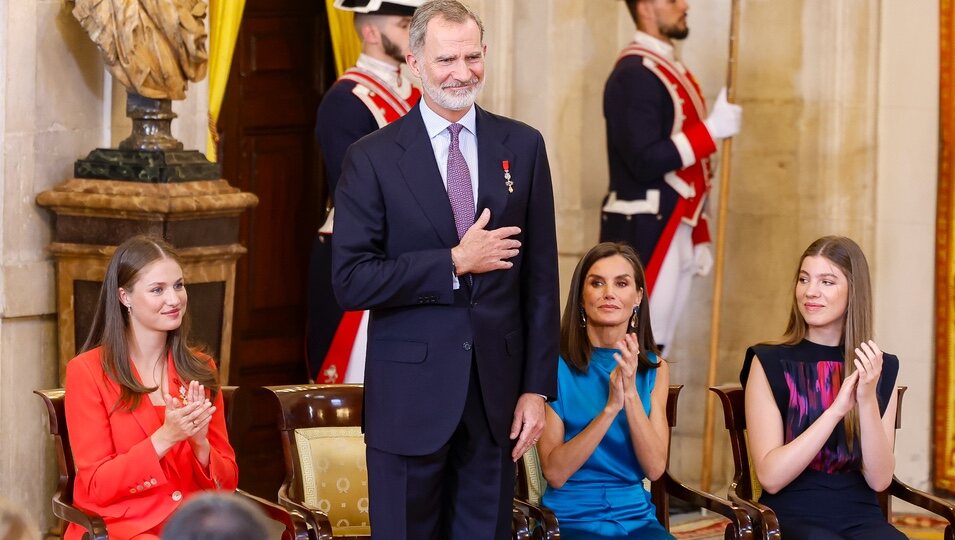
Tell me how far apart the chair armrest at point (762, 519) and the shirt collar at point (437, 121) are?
1249 mm

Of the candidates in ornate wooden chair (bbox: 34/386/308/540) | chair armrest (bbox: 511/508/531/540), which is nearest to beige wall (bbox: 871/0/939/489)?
chair armrest (bbox: 511/508/531/540)

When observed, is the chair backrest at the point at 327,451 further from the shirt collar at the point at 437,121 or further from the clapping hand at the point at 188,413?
the shirt collar at the point at 437,121

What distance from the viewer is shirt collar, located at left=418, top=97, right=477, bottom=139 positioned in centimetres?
319

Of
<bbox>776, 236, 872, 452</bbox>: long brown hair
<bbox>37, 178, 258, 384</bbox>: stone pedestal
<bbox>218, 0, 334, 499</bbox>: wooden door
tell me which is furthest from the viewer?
<bbox>218, 0, 334, 499</bbox>: wooden door

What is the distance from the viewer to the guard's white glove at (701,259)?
6.11 metres

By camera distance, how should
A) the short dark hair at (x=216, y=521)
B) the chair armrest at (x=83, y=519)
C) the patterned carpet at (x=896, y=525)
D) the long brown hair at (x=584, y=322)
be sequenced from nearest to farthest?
the short dark hair at (x=216, y=521), the chair armrest at (x=83, y=519), the long brown hair at (x=584, y=322), the patterned carpet at (x=896, y=525)

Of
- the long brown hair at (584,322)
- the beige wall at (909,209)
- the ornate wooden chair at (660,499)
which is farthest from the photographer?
the beige wall at (909,209)

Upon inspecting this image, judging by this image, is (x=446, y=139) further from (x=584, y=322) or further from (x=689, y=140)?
(x=689, y=140)

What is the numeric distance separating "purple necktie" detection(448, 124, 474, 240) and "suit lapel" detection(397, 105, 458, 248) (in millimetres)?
19

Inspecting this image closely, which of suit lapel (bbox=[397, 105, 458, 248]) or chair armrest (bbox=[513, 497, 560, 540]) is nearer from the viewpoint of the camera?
suit lapel (bbox=[397, 105, 458, 248])

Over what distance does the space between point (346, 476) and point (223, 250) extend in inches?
41.6

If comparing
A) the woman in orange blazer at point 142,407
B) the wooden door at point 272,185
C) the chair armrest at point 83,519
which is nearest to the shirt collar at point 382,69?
the wooden door at point 272,185

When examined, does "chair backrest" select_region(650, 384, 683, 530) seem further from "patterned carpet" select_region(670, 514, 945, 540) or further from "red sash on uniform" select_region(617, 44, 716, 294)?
"red sash on uniform" select_region(617, 44, 716, 294)

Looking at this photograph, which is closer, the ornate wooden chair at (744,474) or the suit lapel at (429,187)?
the suit lapel at (429,187)
